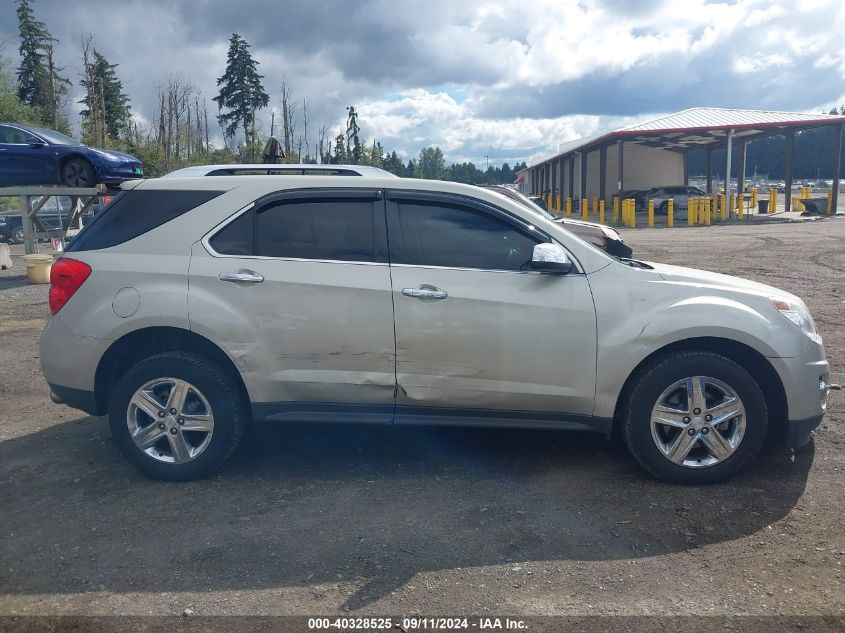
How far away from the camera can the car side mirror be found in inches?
173

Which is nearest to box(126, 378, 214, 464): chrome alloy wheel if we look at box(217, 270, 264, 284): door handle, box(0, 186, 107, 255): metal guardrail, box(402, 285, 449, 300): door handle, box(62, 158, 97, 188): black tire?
box(217, 270, 264, 284): door handle

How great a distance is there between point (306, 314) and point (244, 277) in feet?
1.42

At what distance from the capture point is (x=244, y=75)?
47.9 meters

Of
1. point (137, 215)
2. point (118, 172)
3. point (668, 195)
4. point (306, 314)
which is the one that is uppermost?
point (118, 172)

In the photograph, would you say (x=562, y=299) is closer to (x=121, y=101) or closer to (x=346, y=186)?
(x=346, y=186)

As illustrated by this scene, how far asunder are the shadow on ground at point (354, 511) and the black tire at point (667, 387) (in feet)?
0.35

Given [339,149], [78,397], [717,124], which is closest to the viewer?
[78,397]

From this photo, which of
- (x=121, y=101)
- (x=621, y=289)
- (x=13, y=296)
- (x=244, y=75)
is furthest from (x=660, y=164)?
(x=621, y=289)

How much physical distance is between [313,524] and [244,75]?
47814 millimetres

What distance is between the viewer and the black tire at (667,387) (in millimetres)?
4418

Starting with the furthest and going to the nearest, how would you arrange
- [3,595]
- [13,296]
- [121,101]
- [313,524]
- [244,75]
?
[121,101] < [244,75] < [13,296] < [313,524] < [3,595]

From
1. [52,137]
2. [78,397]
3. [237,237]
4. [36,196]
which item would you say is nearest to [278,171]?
[237,237]

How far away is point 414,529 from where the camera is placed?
4031 mm

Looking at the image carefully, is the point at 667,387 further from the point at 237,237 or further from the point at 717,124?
the point at 717,124
